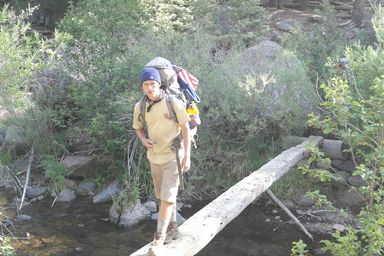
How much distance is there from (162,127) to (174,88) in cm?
39

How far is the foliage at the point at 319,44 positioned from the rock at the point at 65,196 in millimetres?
5420

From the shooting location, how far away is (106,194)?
9.23 m

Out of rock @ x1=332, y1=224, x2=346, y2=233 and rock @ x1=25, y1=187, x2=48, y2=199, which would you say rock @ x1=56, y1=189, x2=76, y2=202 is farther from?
rock @ x1=332, y1=224, x2=346, y2=233

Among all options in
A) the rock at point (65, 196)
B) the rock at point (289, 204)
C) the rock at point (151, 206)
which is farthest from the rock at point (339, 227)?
the rock at point (65, 196)

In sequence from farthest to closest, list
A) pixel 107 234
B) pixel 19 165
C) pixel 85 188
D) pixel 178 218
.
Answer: pixel 19 165 → pixel 85 188 → pixel 178 218 → pixel 107 234

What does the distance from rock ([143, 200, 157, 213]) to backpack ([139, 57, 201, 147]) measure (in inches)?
169

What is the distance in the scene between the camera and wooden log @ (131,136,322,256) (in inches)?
185

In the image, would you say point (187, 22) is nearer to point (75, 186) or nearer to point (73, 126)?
point (73, 126)

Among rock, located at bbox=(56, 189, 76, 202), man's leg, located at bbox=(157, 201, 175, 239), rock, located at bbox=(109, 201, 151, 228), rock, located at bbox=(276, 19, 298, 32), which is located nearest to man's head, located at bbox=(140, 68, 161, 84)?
man's leg, located at bbox=(157, 201, 175, 239)

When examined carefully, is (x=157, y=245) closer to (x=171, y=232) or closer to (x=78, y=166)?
(x=171, y=232)

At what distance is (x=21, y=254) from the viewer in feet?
23.2

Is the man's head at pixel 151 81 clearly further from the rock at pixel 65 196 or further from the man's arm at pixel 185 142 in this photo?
the rock at pixel 65 196

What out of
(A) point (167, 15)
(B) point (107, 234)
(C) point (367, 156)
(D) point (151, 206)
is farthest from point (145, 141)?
(A) point (167, 15)

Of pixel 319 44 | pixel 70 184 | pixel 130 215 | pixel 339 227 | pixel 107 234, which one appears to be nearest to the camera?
pixel 107 234
